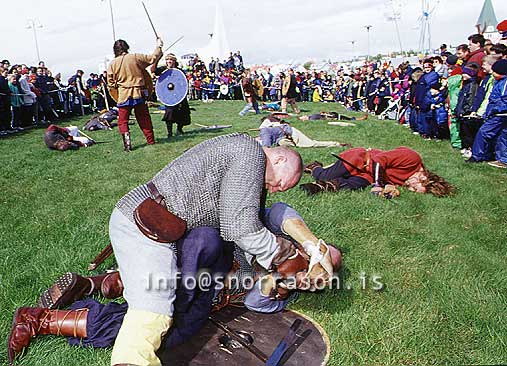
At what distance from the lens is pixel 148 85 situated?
8516 millimetres

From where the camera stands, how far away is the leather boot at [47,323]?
2617mm

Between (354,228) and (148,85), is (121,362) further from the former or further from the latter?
(148,85)

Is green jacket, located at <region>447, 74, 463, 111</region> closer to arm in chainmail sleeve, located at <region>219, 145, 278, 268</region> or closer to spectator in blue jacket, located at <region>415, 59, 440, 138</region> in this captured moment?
spectator in blue jacket, located at <region>415, 59, 440, 138</region>

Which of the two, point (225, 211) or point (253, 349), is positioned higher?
point (225, 211)

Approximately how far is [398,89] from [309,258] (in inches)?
530

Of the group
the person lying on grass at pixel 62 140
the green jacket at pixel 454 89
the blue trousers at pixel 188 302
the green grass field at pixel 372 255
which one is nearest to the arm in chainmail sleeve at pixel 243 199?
the blue trousers at pixel 188 302

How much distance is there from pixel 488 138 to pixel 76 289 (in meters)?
6.60

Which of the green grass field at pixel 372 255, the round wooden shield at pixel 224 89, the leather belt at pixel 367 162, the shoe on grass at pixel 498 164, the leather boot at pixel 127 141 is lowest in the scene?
the shoe on grass at pixel 498 164

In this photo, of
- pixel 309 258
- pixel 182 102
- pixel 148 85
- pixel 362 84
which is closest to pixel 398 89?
pixel 362 84

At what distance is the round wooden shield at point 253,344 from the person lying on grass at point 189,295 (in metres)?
0.06

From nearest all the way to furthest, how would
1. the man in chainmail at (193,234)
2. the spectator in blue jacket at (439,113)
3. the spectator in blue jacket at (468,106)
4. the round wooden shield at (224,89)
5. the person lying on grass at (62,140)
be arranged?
the man in chainmail at (193,234)
the spectator in blue jacket at (468,106)
the person lying on grass at (62,140)
the spectator in blue jacket at (439,113)
the round wooden shield at (224,89)

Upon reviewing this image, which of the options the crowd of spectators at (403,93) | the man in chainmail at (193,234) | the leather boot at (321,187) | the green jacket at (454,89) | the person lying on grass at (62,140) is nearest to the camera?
the man in chainmail at (193,234)

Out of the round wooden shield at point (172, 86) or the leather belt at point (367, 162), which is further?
the round wooden shield at point (172, 86)

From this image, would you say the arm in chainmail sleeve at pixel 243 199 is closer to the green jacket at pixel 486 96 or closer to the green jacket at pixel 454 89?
the green jacket at pixel 486 96
